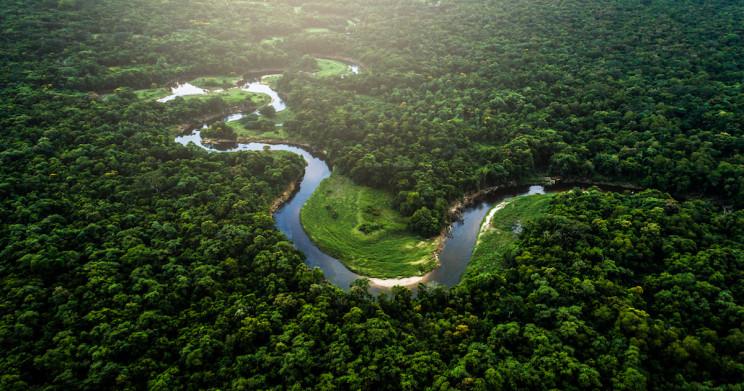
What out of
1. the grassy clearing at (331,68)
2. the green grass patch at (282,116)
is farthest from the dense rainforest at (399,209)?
the grassy clearing at (331,68)

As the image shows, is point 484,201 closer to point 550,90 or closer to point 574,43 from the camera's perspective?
point 550,90

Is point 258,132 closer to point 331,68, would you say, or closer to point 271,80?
point 271,80

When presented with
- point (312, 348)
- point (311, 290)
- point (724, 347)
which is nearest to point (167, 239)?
point (311, 290)

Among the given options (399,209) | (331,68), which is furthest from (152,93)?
(399,209)

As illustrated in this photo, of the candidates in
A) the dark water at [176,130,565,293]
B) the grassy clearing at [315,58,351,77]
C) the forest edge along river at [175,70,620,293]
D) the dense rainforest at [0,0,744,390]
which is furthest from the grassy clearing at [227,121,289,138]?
the grassy clearing at [315,58,351,77]

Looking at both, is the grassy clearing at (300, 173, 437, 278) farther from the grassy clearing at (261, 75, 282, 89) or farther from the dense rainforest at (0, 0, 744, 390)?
the grassy clearing at (261, 75, 282, 89)
